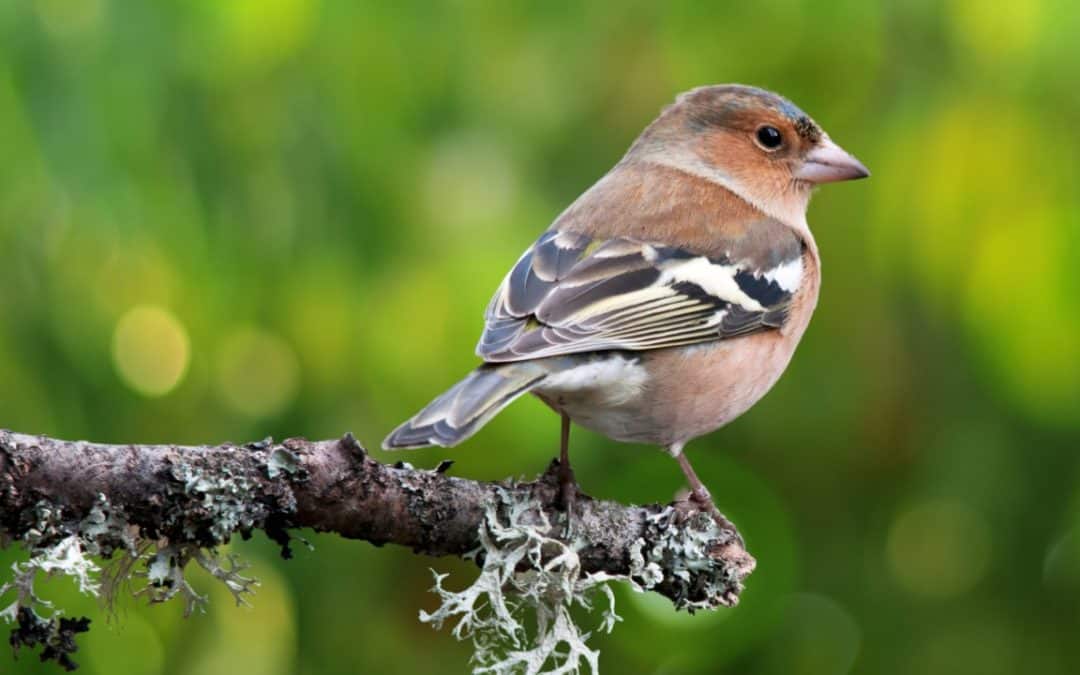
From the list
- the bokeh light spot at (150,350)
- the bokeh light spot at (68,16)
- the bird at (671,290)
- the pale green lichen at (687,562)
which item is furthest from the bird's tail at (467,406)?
the bokeh light spot at (68,16)

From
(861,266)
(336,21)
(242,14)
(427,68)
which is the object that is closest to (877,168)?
(861,266)

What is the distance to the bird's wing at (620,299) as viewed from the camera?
352 centimetres

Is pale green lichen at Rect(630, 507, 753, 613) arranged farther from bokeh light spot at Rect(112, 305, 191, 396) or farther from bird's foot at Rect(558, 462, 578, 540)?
bokeh light spot at Rect(112, 305, 191, 396)

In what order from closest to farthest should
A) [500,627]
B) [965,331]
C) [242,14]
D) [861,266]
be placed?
[500,627]
[242,14]
[965,331]
[861,266]

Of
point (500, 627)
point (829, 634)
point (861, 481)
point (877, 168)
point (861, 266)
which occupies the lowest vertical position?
point (829, 634)

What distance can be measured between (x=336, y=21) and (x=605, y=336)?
3.76ft

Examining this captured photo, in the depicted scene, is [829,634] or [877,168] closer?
[877,168]

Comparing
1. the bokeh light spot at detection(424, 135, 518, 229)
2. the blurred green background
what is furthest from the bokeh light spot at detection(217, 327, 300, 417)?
the bokeh light spot at detection(424, 135, 518, 229)

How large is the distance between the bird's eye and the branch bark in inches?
87.0

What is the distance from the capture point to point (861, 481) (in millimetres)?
4617

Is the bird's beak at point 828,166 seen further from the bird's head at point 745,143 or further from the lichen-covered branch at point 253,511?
the lichen-covered branch at point 253,511

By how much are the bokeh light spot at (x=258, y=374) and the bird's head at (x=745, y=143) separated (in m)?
1.68

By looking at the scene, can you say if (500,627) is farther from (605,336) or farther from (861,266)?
(861,266)

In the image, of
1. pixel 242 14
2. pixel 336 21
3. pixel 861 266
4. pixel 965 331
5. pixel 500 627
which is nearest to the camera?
pixel 500 627
